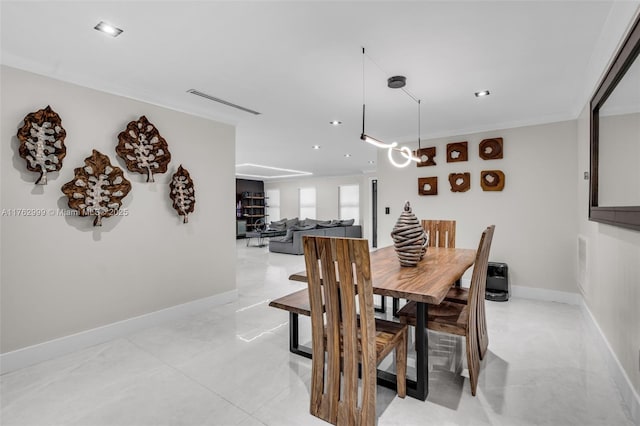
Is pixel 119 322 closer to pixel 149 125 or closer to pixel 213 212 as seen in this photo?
pixel 213 212

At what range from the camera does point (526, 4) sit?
1806mm

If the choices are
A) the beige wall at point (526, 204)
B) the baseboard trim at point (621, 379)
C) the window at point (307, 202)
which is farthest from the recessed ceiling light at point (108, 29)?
the window at point (307, 202)

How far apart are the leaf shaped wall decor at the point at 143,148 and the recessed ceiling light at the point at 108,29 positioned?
107 cm

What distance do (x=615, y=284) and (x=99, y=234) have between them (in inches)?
160

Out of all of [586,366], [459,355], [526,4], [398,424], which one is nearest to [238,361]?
[398,424]

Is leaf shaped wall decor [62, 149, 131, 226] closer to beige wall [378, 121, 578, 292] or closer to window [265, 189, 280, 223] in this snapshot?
beige wall [378, 121, 578, 292]

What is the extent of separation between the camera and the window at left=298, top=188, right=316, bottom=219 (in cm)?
1157

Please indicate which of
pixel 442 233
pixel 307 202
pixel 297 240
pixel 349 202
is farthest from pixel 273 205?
pixel 442 233

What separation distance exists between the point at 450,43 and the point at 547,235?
2.99 metres

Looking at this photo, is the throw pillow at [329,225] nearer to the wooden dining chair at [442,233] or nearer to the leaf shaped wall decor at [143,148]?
the wooden dining chair at [442,233]

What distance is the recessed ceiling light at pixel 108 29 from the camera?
1980 millimetres

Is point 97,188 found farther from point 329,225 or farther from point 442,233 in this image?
point 329,225

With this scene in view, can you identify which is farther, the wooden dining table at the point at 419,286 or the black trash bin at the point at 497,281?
the black trash bin at the point at 497,281

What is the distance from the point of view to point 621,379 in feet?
6.61
